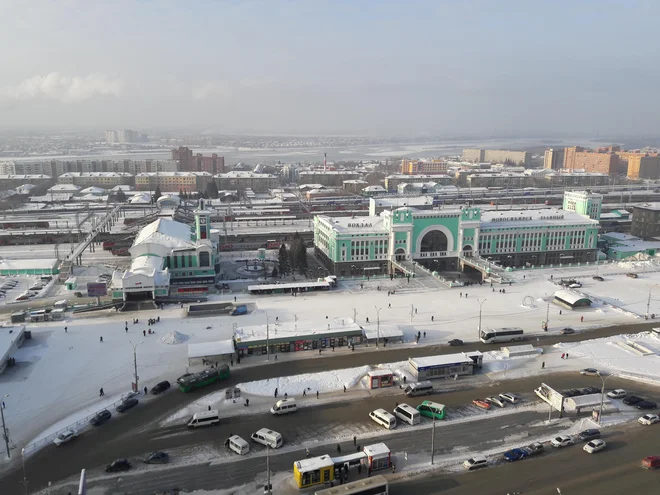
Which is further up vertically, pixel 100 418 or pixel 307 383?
pixel 100 418

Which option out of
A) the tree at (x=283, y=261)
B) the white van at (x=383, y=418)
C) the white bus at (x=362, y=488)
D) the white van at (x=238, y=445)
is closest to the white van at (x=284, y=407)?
the white van at (x=238, y=445)

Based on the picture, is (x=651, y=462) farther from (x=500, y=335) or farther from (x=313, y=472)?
(x=500, y=335)

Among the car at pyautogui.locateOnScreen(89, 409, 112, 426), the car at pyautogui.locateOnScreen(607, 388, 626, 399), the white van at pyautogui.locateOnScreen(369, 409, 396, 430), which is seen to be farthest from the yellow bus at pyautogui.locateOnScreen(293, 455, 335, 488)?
the car at pyautogui.locateOnScreen(607, 388, 626, 399)

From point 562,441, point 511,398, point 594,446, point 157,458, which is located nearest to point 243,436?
point 157,458

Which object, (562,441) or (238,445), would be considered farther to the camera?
(562,441)

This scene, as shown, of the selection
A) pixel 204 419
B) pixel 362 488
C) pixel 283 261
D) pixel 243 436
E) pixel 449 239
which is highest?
pixel 449 239

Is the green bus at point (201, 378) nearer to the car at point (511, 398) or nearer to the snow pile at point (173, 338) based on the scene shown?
the snow pile at point (173, 338)

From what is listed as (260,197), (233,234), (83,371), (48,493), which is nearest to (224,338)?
(83,371)
